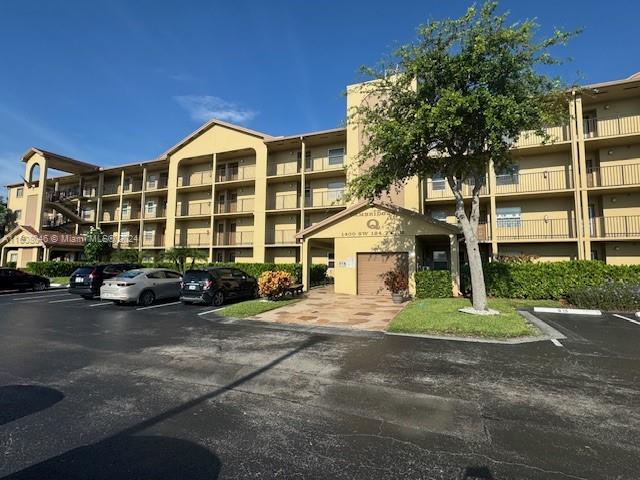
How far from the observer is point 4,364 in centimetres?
647

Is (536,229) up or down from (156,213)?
down

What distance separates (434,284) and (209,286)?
32.0 feet

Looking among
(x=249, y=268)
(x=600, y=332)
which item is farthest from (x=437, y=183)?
(x=600, y=332)

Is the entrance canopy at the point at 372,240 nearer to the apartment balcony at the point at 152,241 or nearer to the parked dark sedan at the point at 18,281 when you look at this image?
the parked dark sedan at the point at 18,281

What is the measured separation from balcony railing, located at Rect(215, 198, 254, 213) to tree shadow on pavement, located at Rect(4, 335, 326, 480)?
25.4 meters

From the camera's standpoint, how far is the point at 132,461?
10.9 ft

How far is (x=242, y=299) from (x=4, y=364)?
35.1ft

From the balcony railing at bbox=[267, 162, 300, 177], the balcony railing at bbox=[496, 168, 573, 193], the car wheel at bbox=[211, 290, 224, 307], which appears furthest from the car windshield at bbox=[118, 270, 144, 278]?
the balcony railing at bbox=[496, 168, 573, 193]

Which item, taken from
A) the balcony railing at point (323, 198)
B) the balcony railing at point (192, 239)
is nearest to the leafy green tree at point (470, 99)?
the balcony railing at point (323, 198)

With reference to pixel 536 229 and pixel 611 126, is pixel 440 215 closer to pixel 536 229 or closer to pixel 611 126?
pixel 536 229

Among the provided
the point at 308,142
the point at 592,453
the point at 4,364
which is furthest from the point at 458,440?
the point at 308,142

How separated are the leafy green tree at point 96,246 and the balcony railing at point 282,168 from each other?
16.0 metres

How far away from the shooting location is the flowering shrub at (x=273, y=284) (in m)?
15.0

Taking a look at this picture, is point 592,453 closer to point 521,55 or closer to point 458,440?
point 458,440
